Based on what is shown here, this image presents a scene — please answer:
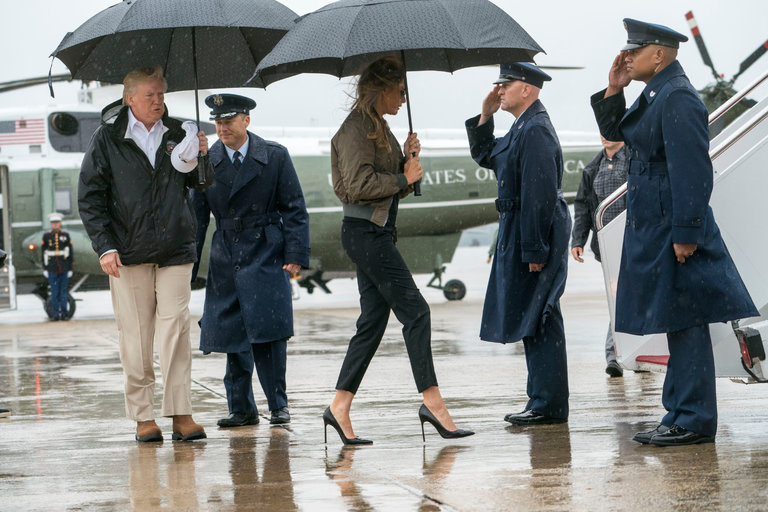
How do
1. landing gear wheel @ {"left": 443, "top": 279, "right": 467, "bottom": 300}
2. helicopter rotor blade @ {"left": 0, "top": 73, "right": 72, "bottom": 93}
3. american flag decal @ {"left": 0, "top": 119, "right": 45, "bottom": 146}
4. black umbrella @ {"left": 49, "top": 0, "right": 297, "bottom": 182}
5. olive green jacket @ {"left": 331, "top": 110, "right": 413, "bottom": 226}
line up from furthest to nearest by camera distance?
landing gear wheel @ {"left": 443, "top": 279, "right": 467, "bottom": 300}, american flag decal @ {"left": 0, "top": 119, "right": 45, "bottom": 146}, helicopter rotor blade @ {"left": 0, "top": 73, "right": 72, "bottom": 93}, black umbrella @ {"left": 49, "top": 0, "right": 297, "bottom": 182}, olive green jacket @ {"left": 331, "top": 110, "right": 413, "bottom": 226}

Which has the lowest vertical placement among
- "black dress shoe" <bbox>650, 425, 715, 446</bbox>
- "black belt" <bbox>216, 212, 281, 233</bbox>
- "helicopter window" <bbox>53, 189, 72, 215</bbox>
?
"black dress shoe" <bbox>650, 425, 715, 446</bbox>

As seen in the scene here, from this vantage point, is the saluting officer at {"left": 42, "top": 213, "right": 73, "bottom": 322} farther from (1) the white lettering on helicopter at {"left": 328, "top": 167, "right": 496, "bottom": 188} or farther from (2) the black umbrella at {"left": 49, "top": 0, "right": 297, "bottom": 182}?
(2) the black umbrella at {"left": 49, "top": 0, "right": 297, "bottom": 182}

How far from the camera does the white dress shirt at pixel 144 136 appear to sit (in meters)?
5.56

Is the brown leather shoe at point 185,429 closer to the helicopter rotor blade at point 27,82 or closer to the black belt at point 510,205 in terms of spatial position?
the black belt at point 510,205

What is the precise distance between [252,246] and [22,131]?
12.9 m

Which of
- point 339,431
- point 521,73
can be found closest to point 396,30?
point 521,73

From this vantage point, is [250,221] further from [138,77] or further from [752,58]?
[752,58]

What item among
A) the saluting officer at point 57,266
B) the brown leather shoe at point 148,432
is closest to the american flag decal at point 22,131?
the saluting officer at point 57,266

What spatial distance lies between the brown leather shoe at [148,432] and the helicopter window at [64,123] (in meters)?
13.1

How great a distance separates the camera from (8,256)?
18078 mm

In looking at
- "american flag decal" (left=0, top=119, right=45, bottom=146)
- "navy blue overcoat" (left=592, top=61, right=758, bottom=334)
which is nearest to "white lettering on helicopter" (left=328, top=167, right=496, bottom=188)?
"american flag decal" (left=0, top=119, right=45, bottom=146)

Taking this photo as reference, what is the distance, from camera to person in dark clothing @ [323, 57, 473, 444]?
16.7ft

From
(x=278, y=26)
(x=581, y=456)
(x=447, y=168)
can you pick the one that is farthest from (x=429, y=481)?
(x=447, y=168)

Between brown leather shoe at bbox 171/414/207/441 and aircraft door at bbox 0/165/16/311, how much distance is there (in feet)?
37.0
